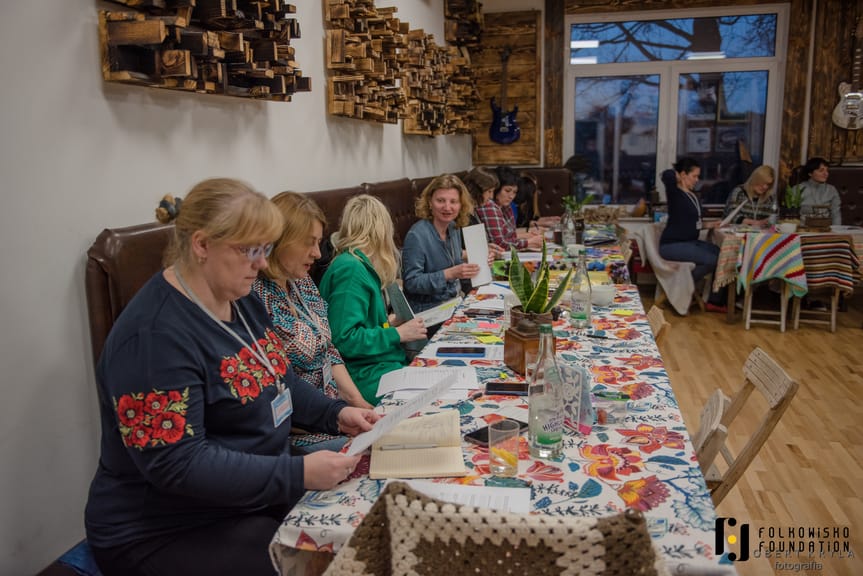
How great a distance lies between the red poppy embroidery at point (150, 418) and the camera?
1392 mm

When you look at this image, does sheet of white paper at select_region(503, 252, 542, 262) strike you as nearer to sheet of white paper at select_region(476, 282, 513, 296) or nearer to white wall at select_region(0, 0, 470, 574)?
sheet of white paper at select_region(476, 282, 513, 296)

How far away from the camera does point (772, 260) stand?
5.66 meters

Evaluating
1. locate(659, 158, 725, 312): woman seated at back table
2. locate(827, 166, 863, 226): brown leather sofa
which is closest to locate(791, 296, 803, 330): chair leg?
locate(659, 158, 725, 312): woman seated at back table

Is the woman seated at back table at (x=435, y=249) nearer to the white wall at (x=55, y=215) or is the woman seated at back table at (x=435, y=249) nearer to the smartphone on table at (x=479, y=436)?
the white wall at (x=55, y=215)

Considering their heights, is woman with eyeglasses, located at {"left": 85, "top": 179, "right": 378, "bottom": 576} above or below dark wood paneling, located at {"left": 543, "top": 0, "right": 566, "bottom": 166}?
below

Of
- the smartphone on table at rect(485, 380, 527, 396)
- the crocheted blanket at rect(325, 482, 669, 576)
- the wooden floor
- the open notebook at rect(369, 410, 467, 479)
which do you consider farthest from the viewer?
the wooden floor

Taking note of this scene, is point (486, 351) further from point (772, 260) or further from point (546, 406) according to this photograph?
point (772, 260)

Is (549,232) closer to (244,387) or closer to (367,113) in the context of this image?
(367,113)

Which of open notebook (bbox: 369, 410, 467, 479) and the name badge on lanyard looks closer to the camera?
open notebook (bbox: 369, 410, 467, 479)

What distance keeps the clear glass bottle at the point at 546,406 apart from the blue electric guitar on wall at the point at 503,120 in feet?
21.4

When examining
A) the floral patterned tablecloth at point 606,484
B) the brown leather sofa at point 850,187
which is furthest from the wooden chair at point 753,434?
the brown leather sofa at point 850,187

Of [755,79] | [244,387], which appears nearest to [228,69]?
[244,387]

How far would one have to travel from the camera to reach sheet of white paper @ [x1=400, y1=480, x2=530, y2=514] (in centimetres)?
135

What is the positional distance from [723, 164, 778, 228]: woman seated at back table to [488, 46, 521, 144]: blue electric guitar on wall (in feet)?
7.96
